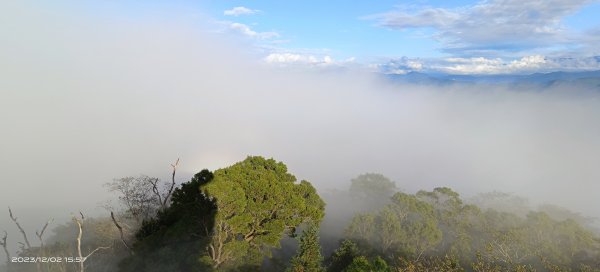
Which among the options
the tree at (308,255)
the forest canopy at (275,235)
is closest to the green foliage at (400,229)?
the forest canopy at (275,235)

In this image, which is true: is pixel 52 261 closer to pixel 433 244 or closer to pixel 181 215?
pixel 181 215

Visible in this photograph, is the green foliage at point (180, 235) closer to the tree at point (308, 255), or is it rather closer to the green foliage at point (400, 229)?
the tree at point (308, 255)

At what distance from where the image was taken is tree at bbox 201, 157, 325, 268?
3372 centimetres

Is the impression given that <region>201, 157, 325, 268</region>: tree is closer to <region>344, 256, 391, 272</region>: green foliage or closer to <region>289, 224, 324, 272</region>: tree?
<region>289, 224, 324, 272</region>: tree

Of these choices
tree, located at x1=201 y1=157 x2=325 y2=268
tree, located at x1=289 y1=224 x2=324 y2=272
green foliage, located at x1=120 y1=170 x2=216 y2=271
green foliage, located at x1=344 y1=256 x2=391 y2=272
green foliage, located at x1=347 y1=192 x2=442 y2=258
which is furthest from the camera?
green foliage, located at x1=347 y1=192 x2=442 y2=258

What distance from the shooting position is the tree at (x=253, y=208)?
111ft

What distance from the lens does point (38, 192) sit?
6043 inches

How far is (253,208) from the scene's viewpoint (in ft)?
113

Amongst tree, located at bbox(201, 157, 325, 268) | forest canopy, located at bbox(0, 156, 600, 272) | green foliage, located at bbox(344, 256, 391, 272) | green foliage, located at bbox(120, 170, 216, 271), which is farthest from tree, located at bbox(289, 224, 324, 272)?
green foliage, located at bbox(120, 170, 216, 271)

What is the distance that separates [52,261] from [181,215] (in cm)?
1578

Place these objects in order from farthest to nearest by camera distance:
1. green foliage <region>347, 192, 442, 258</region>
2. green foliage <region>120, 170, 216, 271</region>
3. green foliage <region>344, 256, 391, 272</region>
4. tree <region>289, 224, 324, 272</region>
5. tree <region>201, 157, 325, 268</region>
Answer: green foliage <region>347, 192, 442, 258</region>
green foliage <region>120, 170, 216, 271</region>
tree <region>289, 224, 324, 272</region>
tree <region>201, 157, 325, 268</region>
green foliage <region>344, 256, 391, 272</region>

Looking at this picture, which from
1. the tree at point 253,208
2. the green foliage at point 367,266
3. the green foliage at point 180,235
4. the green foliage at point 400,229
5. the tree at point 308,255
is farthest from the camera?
the green foliage at point 400,229

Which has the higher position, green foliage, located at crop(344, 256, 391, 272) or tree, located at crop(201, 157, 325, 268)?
tree, located at crop(201, 157, 325, 268)

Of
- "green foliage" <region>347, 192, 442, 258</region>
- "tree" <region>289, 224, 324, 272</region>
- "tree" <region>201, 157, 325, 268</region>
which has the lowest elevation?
"green foliage" <region>347, 192, 442, 258</region>
